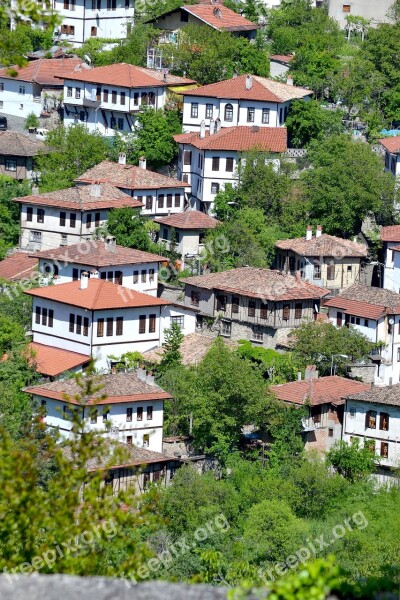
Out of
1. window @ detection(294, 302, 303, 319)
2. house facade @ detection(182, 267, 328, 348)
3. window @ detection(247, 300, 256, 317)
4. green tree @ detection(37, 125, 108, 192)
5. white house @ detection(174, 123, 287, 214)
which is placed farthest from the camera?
green tree @ detection(37, 125, 108, 192)

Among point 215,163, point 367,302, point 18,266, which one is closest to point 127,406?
point 367,302

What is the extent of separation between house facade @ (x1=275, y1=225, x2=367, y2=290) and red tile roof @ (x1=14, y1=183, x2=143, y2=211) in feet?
26.0

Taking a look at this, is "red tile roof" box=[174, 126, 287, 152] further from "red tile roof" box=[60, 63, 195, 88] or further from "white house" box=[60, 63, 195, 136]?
"red tile roof" box=[60, 63, 195, 88]

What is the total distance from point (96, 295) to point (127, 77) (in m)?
24.1

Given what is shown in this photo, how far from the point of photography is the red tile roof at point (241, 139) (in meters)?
80.8

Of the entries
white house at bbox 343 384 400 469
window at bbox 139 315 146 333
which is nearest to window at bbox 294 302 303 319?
A: window at bbox 139 315 146 333

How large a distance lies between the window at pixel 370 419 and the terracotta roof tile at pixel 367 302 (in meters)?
6.40

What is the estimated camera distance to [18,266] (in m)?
75.1

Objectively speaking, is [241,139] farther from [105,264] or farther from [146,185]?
[105,264]

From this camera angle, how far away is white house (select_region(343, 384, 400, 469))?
202 feet

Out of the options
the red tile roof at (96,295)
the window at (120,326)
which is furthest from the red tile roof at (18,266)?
the window at (120,326)

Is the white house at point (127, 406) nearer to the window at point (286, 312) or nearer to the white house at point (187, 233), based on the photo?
the window at point (286, 312)

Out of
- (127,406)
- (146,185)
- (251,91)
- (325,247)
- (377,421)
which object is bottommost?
(377,421)

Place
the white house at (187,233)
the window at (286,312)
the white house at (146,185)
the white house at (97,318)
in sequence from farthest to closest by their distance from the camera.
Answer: the white house at (146,185), the white house at (187,233), the window at (286,312), the white house at (97,318)
